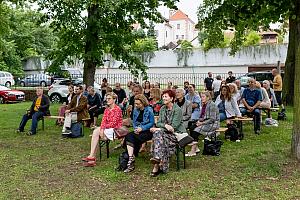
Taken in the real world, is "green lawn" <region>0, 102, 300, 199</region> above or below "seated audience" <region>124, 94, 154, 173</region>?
below

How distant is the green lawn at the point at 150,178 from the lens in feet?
20.4

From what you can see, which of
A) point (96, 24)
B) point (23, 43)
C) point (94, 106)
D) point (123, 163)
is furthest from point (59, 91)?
point (23, 43)

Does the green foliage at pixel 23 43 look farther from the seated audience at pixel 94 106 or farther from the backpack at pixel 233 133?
the backpack at pixel 233 133

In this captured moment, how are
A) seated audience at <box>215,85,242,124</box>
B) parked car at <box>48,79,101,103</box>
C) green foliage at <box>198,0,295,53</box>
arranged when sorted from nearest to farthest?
green foliage at <box>198,0,295,53</box> → seated audience at <box>215,85,242,124</box> → parked car at <box>48,79,101,103</box>

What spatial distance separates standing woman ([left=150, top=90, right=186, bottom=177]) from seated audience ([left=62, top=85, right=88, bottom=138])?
4.01m

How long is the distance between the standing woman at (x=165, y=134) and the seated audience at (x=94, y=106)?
5.23 m

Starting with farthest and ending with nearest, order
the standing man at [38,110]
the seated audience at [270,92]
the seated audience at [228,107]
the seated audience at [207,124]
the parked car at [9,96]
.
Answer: the parked car at [9,96]
the seated audience at [270,92]
the standing man at [38,110]
the seated audience at [228,107]
the seated audience at [207,124]

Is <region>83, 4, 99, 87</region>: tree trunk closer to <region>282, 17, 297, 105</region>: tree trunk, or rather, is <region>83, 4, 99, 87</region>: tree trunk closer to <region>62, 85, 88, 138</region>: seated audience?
<region>62, 85, 88, 138</region>: seated audience

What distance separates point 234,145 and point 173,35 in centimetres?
10872

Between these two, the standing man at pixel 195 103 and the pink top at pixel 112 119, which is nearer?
the pink top at pixel 112 119

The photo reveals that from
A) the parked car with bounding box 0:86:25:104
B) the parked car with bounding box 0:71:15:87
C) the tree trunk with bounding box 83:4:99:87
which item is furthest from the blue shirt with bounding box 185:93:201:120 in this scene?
the parked car with bounding box 0:71:15:87

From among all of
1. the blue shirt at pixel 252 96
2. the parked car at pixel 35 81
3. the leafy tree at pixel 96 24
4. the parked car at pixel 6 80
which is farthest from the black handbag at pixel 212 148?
the parked car at pixel 6 80

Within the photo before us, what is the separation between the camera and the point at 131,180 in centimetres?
692

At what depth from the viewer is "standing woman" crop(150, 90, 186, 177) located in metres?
7.06
